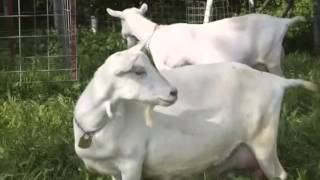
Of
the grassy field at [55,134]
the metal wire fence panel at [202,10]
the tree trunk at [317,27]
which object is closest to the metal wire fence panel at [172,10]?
the metal wire fence panel at [202,10]

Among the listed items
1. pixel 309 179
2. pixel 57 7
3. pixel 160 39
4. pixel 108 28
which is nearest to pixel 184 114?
pixel 309 179

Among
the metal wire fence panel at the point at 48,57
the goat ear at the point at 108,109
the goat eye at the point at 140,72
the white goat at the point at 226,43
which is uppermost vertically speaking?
the goat eye at the point at 140,72

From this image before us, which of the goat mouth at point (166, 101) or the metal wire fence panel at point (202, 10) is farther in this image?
the metal wire fence panel at point (202, 10)

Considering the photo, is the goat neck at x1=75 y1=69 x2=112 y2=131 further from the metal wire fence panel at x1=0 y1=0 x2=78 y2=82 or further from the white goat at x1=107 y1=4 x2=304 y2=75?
the metal wire fence panel at x1=0 y1=0 x2=78 y2=82

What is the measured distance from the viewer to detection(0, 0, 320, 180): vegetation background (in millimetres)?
4504

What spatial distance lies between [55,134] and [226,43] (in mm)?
1935

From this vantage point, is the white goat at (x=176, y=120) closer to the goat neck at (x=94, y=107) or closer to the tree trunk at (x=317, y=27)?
the goat neck at (x=94, y=107)

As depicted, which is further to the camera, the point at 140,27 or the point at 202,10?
the point at 202,10

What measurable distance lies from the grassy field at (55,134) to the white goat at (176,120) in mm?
220

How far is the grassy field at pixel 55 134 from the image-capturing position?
4.50 m

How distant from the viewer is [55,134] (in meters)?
5.04

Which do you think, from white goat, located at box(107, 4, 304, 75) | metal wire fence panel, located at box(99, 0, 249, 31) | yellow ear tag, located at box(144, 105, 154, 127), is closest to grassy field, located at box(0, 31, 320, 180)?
white goat, located at box(107, 4, 304, 75)

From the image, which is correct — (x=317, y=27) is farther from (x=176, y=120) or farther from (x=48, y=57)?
(x=176, y=120)

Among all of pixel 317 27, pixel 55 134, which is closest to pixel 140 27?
pixel 55 134
